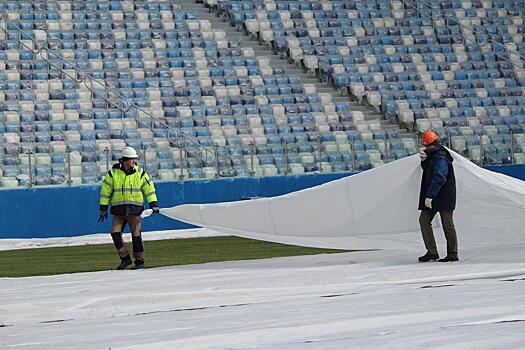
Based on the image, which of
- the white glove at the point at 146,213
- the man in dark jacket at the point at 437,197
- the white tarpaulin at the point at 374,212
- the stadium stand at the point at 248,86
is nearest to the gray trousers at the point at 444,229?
the man in dark jacket at the point at 437,197

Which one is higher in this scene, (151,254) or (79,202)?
(79,202)

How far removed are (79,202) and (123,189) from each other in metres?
8.33

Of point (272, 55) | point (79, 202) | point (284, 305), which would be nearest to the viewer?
point (284, 305)

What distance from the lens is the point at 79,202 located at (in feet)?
78.4

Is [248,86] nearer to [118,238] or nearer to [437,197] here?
[118,238]

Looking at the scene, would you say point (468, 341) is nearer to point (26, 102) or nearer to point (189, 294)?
point (189, 294)

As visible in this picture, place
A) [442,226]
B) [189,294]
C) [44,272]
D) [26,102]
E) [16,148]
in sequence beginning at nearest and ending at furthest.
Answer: [189,294] → [442,226] → [44,272] → [16,148] → [26,102]

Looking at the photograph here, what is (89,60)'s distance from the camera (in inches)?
1119

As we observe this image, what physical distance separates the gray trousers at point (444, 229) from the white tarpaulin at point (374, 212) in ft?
2.98

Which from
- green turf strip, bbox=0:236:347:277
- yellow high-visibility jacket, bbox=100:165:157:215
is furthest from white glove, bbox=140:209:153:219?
green turf strip, bbox=0:236:347:277

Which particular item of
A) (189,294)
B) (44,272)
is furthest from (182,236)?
(189,294)

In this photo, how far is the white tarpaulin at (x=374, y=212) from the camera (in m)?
15.4

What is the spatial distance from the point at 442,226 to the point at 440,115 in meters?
14.7

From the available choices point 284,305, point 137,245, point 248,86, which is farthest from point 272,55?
point 284,305
